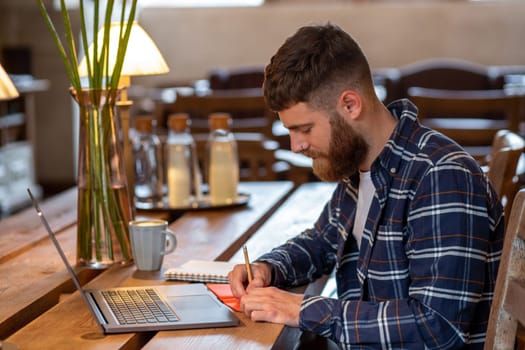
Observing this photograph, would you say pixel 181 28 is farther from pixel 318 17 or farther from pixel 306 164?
pixel 306 164

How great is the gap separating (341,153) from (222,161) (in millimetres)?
890

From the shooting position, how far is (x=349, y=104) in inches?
62.2

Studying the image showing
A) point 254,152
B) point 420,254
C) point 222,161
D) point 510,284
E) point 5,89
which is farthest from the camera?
point 254,152

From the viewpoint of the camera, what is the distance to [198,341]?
1.33m

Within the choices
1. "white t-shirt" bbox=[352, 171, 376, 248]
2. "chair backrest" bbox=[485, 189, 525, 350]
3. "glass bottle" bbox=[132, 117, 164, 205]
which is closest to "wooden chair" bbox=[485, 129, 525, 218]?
"white t-shirt" bbox=[352, 171, 376, 248]

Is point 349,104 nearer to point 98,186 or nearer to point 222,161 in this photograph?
point 98,186

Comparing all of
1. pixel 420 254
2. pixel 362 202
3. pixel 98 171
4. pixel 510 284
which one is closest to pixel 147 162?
pixel 98 171

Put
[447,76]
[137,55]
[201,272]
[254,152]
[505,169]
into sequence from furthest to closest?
[447,76] → [254,152] → [137,55] → [505,169] → [201,272]

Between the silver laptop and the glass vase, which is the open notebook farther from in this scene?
the glass vase

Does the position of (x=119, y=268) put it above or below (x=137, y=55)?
below

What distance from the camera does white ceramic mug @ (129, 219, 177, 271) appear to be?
5.82ft

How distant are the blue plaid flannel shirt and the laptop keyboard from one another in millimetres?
227

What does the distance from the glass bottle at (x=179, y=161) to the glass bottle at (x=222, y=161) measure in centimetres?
6

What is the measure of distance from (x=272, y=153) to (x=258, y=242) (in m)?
1.21
